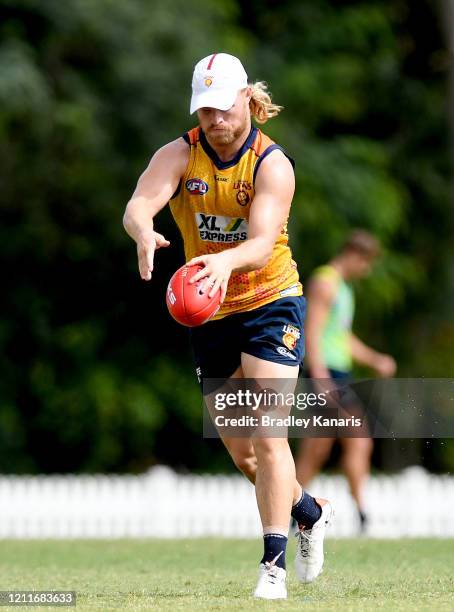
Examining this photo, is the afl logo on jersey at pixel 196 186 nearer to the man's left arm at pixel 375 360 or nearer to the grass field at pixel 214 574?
the grass field at pixel 214 574

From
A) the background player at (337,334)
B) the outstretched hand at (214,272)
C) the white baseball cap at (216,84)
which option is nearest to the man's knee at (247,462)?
the outstretched hand at (214,272)

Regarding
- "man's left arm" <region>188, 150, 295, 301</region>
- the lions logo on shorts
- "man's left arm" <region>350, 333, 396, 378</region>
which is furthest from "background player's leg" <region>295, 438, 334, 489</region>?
"man's left arm" <region>188, 150, 295, 301</region>

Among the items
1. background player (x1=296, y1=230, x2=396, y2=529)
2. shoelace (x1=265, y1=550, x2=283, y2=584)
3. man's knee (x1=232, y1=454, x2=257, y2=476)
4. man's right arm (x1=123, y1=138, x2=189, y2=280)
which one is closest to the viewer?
shoelace (x1=265, y1=550, x2=283, y2=584)

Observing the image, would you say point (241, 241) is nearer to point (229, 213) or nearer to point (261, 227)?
point (229, 213)

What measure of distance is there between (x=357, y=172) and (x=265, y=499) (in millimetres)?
13372

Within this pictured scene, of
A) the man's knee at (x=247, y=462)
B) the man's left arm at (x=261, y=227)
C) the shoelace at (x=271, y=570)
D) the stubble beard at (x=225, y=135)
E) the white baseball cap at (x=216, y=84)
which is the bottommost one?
the shoelace at (x=271, y=570)

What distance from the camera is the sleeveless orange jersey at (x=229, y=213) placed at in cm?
558

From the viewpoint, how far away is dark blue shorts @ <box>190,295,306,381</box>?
5605 millimetres

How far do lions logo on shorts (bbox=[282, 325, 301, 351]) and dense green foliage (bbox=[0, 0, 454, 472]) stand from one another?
986 cm

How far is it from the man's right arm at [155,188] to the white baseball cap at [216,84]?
0.29 m

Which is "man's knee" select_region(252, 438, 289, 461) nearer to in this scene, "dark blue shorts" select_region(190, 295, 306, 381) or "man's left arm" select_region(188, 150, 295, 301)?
"dark blue shorts" select_region(190, 295, 306, 381)

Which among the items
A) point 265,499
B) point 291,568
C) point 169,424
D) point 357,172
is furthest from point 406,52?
point 265,499

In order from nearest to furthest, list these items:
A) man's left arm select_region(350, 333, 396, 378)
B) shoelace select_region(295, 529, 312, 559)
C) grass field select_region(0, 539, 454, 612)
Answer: grass field select_region(0, 539, 454, 612) → shoelace select_region(295, 529, 312, 559) → man's left arm select_region(350, 333, 396, 378)

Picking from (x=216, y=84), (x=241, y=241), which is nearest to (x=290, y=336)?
(x=241, y=241)
